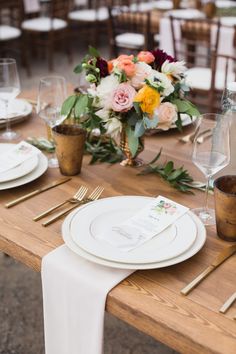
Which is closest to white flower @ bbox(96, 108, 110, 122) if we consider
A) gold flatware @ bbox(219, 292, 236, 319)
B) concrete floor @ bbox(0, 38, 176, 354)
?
gold flatware @ bbox(219, 292, 236, 319)

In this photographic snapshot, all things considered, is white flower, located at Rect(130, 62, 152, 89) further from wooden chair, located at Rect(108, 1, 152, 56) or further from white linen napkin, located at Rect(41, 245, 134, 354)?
wooden chair, located at Rect(108, 1, 152, 56)

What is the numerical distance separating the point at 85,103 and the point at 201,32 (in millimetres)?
2433

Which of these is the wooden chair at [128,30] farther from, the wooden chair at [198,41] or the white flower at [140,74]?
the white flower at [140,74]

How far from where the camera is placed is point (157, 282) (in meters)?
0.96

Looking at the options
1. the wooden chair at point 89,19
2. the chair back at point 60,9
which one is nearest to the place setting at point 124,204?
the chair back at point 60,9

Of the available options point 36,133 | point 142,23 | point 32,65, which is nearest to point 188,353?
point 36,133

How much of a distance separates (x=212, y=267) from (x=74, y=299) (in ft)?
0.92

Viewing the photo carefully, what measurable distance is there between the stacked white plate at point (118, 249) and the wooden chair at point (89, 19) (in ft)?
15.0

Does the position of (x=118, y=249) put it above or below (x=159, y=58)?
below

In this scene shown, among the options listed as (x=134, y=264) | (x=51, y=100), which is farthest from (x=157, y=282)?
(x=51, y=100)

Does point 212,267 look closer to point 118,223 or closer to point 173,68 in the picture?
point 118,223

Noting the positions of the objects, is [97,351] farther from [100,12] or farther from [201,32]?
[100,12]

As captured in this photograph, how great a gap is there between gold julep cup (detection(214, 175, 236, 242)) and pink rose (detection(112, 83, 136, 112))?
1.10ft

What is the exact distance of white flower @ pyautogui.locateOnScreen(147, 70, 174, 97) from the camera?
1.30 m
